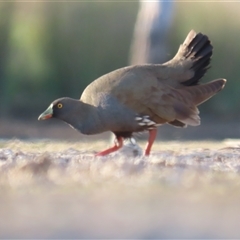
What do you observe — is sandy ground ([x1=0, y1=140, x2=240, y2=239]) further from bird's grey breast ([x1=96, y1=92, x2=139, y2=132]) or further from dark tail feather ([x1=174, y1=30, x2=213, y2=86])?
dark tail feather ([x1=174, y1=30, x2=213, y2=86])

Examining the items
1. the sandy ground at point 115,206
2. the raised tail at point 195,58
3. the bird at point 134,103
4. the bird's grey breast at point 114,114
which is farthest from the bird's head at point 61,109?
the sandy ground at point 115,206

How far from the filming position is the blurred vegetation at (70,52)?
5668 millimetres

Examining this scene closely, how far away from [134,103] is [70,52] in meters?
3.33

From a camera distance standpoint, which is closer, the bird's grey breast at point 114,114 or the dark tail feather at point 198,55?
the bird's grey breast at point 114,114

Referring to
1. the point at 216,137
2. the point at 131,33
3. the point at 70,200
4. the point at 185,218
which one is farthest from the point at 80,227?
the point at 131,33

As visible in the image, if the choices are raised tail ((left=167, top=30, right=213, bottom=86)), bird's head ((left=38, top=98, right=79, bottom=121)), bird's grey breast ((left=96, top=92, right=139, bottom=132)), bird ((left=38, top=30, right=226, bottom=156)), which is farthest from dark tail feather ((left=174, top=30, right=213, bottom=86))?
bird's head ((left=38, top=98, right=79, bottom=121))

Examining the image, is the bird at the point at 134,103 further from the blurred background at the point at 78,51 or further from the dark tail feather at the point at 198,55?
the blurred background at the point at 78,51

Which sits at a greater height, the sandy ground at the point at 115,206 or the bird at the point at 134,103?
the sandy ground at the point at 115,206

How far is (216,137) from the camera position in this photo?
4887 mm

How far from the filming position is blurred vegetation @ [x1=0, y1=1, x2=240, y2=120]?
5.67m

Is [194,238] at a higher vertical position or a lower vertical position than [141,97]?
higher

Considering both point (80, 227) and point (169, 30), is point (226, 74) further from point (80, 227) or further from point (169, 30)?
point (80, 227)

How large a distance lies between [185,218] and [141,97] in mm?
2082

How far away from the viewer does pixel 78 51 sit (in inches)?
234
